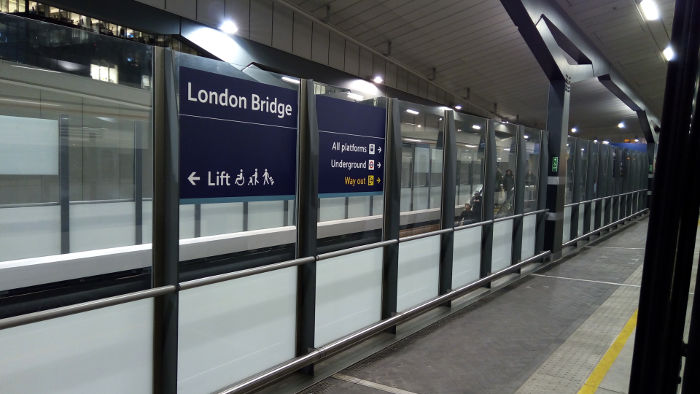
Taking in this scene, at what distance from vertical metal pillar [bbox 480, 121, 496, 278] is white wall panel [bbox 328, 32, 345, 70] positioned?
26.8ft

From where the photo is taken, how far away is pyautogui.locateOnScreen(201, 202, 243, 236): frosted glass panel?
3539 mm

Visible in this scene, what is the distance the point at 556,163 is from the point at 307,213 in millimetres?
6127

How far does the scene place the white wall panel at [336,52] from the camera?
1305cm

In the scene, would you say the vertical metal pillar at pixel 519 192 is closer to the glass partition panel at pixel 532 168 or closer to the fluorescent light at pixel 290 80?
the glass partition panel at pixel 532 168

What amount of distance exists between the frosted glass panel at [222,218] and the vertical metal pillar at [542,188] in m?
5.80

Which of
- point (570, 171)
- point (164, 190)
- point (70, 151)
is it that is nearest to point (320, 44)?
point (570, 171)

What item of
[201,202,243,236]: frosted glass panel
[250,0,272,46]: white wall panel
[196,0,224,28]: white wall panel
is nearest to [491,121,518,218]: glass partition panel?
[201,202,243,236]: frosted glass panel

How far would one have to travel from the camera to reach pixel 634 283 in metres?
6.79

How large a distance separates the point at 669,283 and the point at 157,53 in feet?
8.41

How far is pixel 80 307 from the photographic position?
7.44 feet

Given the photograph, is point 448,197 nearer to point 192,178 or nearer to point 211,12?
point 192,178

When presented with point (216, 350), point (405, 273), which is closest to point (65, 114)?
point (216, 350)

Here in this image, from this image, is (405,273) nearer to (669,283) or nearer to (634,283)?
(669,283)

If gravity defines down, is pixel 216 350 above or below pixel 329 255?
below
